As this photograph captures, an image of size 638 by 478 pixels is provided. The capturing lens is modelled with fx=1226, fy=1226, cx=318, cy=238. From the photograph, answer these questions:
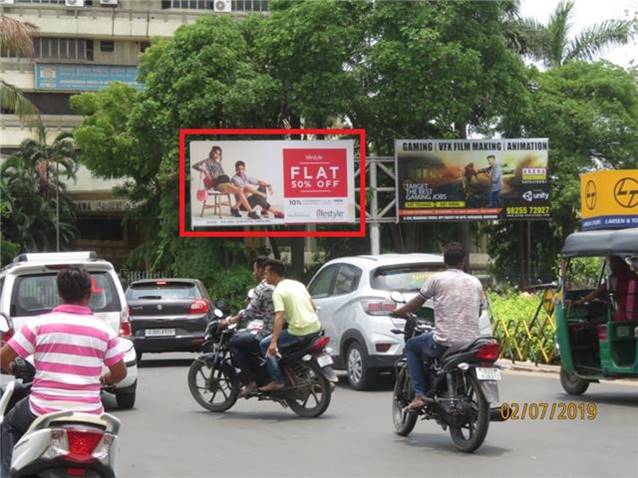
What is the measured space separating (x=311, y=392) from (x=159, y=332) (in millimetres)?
9010

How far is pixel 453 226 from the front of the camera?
1681 inches

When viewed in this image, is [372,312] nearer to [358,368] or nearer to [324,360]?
[358,368]

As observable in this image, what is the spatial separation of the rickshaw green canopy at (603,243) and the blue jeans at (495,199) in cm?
2462

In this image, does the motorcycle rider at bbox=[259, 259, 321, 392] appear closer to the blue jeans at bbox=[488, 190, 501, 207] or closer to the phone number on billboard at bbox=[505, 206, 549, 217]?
the blue jeans at bbox=[488, 190, 501, 207]

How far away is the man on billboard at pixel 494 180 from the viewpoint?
38.8 metres

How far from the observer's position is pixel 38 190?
5578 centimetres

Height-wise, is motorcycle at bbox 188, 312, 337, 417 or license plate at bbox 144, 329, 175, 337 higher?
motorcycle at bbox 188, 312, 337, 417

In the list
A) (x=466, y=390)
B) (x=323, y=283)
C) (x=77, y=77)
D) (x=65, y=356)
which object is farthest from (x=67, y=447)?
(x=77, y=77)

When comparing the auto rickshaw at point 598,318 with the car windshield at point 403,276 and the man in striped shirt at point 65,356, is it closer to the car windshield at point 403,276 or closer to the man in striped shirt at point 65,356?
the car windshield at point 403,276

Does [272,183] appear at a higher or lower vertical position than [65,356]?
higher

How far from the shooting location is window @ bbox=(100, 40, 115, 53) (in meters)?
58.0

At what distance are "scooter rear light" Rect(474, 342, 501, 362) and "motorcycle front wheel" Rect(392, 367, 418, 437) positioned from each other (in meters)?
1.13

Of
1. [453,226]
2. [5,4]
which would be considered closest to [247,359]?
[453,226]
